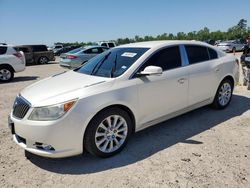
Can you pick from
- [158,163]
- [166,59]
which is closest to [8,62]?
[166,59]

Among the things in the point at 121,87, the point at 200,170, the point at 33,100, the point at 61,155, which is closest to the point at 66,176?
the point at 61,155

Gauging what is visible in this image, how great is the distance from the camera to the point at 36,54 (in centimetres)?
2156

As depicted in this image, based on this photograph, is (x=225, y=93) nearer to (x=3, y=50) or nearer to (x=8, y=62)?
(x=8, y=62)

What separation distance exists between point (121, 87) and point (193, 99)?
1748 mm

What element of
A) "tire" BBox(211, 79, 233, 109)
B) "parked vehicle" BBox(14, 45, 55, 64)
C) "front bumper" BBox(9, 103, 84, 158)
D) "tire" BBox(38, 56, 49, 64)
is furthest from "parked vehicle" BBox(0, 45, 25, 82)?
"tire" BBox(38, 56, 49, 64)

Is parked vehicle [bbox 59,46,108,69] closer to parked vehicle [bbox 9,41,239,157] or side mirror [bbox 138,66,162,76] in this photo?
parked vehicle [bbox 9,41,239,157]

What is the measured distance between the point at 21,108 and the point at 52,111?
0.61 m

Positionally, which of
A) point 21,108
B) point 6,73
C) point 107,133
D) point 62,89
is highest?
point 62,89

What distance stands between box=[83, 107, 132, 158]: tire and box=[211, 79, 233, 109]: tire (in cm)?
254

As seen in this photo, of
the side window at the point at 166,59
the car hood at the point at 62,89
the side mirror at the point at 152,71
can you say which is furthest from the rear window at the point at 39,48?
the side mirror at the point at 152,71

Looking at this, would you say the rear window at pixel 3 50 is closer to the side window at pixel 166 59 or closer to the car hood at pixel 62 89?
the car hood at pixel 62 89

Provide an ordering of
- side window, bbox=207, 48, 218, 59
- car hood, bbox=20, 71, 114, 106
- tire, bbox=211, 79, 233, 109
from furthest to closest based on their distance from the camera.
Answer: tire, bbox=211, 79, 233, 109
side window, bbox=207, 48, 218, 59
car hood, bbox=20, 71, 114, 106

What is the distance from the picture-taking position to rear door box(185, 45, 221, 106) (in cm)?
490

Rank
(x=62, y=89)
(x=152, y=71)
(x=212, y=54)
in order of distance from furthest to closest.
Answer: (x=212, y=54), (x=152, y=71), (x=62, y=89)
